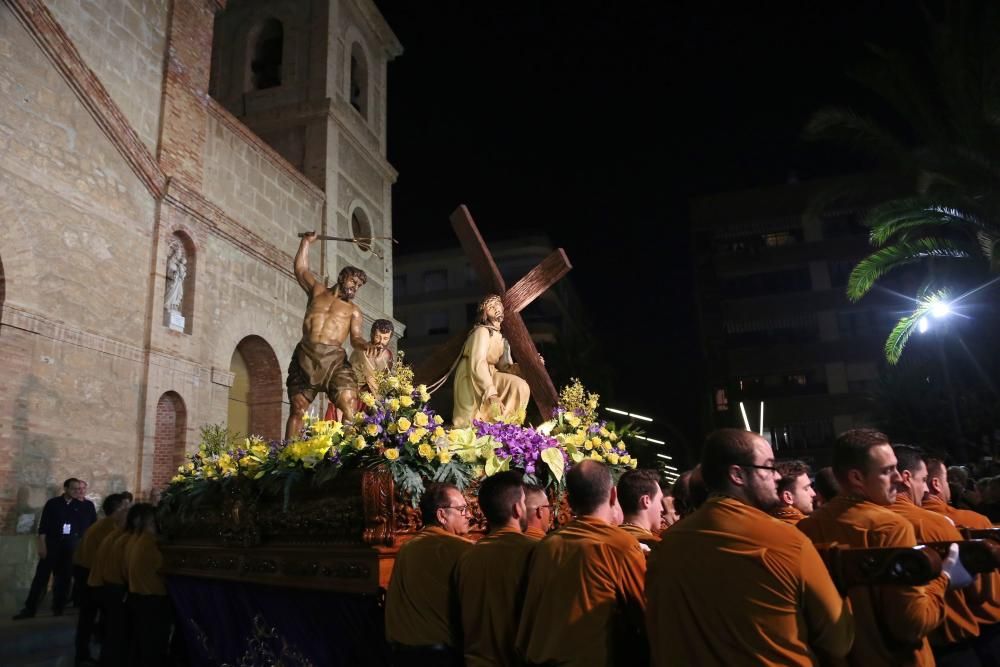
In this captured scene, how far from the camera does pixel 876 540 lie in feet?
9.61

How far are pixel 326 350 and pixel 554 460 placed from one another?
137 inches

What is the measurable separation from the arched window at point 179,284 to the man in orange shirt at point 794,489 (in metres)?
12.1

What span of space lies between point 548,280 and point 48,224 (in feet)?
26.3

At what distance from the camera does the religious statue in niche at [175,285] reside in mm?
13991

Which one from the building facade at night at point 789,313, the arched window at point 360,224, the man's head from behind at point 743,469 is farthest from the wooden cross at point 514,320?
the building facade at night at point 789,313

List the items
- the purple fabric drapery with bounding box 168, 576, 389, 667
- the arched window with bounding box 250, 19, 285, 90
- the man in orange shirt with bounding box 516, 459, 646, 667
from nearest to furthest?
the man in orange shirt with bounding box 516, 459, 646, 667 < the purple fabric drapery with bounding box 168, 576, 389, 667 < the arched window with bounding box 250, 19, 285, 90

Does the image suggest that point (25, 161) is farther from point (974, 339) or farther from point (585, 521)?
point (974, 339)

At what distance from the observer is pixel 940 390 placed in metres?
22.2

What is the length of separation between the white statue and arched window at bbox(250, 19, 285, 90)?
9.08 m

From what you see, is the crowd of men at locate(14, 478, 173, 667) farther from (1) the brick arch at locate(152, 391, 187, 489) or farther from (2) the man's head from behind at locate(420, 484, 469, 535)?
A: (1) the brick arch at locate(152, 391, 187, 489)

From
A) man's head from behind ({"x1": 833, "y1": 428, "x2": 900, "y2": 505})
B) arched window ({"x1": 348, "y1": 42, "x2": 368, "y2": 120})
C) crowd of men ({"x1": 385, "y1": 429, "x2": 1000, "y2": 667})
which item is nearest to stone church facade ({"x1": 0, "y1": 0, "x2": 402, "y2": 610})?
arched window ({"x1": 348, "y1": 42, "x2": 368, "y2": 120})

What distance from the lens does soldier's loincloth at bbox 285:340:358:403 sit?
788 cm

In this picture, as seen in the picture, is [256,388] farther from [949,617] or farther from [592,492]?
[949,617]

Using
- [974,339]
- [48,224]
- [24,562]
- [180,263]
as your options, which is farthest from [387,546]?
[974,339]
